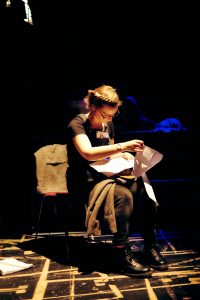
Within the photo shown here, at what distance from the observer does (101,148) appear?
265 cm

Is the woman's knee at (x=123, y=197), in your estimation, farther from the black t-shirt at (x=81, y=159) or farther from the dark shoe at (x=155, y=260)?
the dark shoe at (x=155, y=260)

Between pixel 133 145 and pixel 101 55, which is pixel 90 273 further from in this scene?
pixel 101 55

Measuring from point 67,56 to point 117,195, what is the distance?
466cm

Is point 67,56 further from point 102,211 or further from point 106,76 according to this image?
point 102,211

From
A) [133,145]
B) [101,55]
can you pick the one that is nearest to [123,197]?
[133,145]

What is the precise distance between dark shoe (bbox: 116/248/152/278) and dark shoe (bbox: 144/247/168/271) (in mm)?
160

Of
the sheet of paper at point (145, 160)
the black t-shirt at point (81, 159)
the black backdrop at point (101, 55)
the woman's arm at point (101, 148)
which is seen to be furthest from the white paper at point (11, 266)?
the black backdrop at point (101, 55)

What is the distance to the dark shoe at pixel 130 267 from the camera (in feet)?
8.31

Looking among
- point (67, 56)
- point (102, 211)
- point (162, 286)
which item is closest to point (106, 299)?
point (162, 286)

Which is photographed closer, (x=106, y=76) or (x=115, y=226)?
(x=115, y=226)

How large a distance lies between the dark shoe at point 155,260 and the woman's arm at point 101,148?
97 cm

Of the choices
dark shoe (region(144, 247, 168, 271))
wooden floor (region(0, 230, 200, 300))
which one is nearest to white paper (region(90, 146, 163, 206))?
dark shoe (region(144, 247, 168, 271))

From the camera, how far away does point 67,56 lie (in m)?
6.50

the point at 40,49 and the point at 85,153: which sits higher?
the point at 40,49
